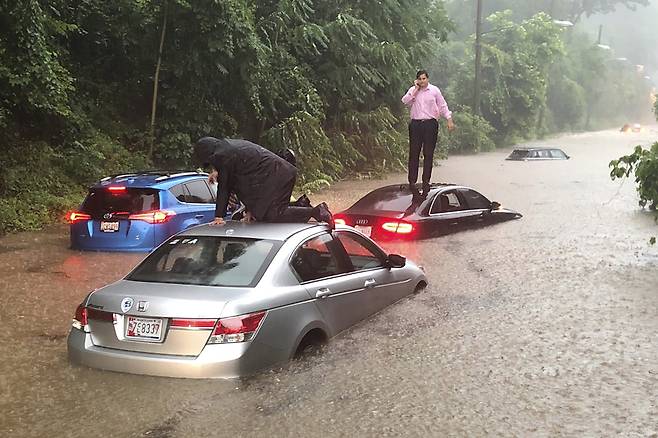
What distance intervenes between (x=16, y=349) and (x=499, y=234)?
309 inches

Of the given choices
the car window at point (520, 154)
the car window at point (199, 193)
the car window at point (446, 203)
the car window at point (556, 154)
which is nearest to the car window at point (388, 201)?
the car window at point (446, 203)

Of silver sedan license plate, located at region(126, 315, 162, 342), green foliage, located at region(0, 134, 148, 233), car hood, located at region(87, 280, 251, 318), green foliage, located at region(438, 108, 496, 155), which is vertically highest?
car hood, located at region(87, 280, 251, 318)

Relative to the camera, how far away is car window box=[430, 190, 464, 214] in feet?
36.6

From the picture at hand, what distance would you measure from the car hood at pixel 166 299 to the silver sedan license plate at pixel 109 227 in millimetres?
4547

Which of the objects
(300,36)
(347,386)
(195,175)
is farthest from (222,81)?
(347,386)

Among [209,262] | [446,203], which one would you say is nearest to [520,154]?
[446,203]

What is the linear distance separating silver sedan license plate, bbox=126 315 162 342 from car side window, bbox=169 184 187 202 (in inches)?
203

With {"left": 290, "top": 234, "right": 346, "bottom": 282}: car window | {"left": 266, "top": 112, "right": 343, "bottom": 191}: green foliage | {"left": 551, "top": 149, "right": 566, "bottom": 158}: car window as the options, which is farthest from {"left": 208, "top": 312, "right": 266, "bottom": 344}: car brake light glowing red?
{"left": 551, "top": 149, "right": 566, "bottom": 158}: car window

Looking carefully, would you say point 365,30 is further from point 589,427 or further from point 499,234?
point 589,427

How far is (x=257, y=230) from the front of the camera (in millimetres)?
5969

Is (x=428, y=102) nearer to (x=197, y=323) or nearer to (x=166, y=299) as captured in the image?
(x=166, y=299)

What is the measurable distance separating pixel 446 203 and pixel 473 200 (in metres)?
0.86

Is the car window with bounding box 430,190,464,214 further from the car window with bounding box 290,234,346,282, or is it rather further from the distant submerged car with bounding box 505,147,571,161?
the distant submerged car with bounding box 505,147,571,161

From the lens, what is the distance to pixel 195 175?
419 inches
